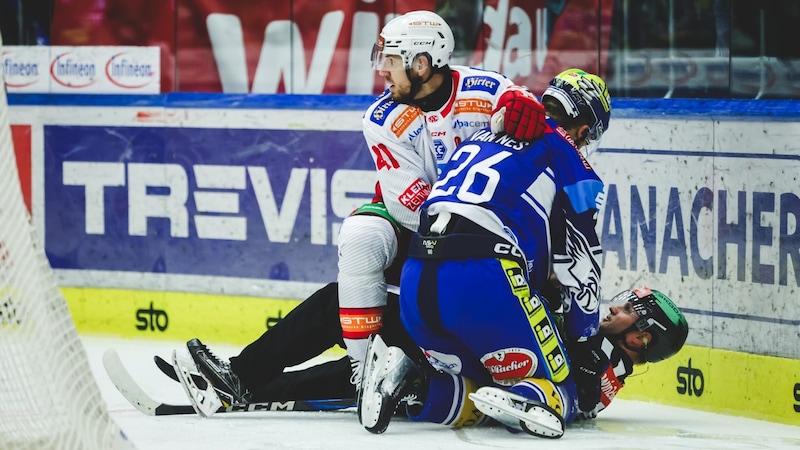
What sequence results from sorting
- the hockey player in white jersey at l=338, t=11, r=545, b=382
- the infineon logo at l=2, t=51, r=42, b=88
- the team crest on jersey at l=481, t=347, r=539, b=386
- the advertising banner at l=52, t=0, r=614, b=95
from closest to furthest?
1. the team crest on jersey at l=481, t=347, r=539, b=386
2. the hockey player in white jersey at l=338, t=11, r=545, b=382
3. the advertising banner at l=52, t=0, r=614, b=95
4. the infineon logo at l=2, t=51, r=42, b=88

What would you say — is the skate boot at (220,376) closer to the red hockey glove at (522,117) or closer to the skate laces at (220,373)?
the skate laces at (220,373)

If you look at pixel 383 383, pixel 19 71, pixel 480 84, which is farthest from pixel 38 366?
pixel 19 71

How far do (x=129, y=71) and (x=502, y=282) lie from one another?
3.41 m

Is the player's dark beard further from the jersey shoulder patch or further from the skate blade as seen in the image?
the skate blade

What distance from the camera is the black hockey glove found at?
4543mm

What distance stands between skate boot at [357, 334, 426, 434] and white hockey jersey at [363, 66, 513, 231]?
464mm

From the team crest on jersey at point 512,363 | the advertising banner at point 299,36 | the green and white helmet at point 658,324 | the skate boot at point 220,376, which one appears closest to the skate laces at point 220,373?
the skate boot at point 220,376

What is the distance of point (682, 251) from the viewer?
17.5ft

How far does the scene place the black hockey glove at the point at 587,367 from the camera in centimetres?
454

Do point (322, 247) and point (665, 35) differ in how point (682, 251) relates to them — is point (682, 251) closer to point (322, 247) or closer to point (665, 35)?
point (665, 35)

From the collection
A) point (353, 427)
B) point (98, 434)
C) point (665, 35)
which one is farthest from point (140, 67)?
point (98, 434)

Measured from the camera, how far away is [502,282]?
4.19 metres

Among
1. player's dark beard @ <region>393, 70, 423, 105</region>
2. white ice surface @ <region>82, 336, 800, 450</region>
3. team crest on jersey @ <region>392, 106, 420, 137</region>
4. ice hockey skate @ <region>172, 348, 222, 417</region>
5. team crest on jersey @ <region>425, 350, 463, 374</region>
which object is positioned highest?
player's dark beard @ <region>393, 70, 423, 105</region>

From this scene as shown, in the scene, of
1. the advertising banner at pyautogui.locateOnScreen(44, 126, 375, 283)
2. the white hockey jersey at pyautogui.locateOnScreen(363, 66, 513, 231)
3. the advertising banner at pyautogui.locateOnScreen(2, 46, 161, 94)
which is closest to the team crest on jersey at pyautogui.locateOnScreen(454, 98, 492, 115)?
the white hockey jersey at pyautogui.locateOnScreen(363, 66, 513, 231)
